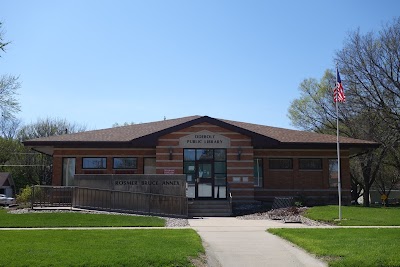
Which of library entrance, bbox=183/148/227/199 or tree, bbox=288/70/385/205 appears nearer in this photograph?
library entrance, bbox=183/148/227/199

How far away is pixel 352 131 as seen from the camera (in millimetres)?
36844

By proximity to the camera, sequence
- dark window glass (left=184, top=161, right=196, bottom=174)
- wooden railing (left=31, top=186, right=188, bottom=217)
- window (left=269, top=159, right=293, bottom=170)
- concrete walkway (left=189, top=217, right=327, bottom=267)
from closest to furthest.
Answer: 1. concrete walkway (left=189, top=217, right=327, bottom=267)
2. wooden railing (left=31, top=186, right=188, bottom=217)
3. dark window glass (left=184, top=161, right=196, bottom=174)
4. window (left=269, top=159, right=293, bottom=170)

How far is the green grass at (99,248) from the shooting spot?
9281 mm

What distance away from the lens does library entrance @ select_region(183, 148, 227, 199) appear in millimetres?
26297

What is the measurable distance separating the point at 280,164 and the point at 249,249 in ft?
54.7

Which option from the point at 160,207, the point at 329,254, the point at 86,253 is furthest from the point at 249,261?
the point at 160,207

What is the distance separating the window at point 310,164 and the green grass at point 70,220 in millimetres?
12840

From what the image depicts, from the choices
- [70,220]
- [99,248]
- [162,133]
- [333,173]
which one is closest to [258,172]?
[333,173]

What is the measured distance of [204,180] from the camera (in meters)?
26.4

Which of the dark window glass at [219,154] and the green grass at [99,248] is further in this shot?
the dark window glass at [219,154]

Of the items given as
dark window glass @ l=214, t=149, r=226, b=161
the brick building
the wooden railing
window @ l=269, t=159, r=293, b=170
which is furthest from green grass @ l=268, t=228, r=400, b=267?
window @ l=269, t=159, r=293, b=170

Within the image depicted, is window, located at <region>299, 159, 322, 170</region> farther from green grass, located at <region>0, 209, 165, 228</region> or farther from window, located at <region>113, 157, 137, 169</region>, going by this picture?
green grass, located at <region>0, 209, 165, 228</region>

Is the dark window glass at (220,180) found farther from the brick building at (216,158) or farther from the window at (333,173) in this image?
the window at (333,173)

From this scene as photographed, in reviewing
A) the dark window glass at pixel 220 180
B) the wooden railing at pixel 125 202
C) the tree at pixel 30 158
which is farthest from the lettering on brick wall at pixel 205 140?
the tree at pixel 30 158
